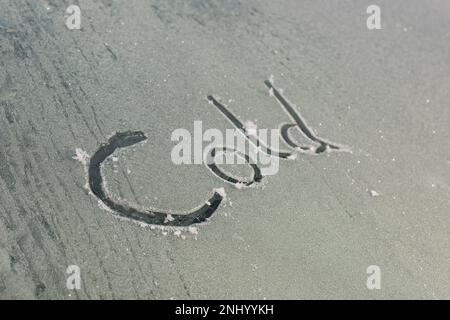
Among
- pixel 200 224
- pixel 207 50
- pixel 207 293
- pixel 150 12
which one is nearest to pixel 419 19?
pixel 207 50

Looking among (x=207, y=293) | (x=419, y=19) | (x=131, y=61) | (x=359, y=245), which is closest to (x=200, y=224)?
(x=207, y=293)

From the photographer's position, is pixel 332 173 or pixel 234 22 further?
pixel 234 22

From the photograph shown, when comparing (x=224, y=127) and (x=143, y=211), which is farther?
(x=224, y=127)

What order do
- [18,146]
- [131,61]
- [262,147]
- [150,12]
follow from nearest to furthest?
[18,146]
[262,147]
[131,61]
[150,12]

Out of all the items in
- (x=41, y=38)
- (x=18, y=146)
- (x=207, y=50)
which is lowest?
(x=18, y=146)

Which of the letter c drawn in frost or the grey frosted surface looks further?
the letter c drawn in frost

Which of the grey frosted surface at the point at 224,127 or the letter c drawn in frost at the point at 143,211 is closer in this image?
the grey frosted surface at the point at 224,127

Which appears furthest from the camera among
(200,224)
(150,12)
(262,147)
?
(150,12)

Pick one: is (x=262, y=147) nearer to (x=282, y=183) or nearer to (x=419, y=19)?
(x=282, y=183)

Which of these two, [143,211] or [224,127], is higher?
[224,127]

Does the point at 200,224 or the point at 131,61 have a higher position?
the point at 131,61
